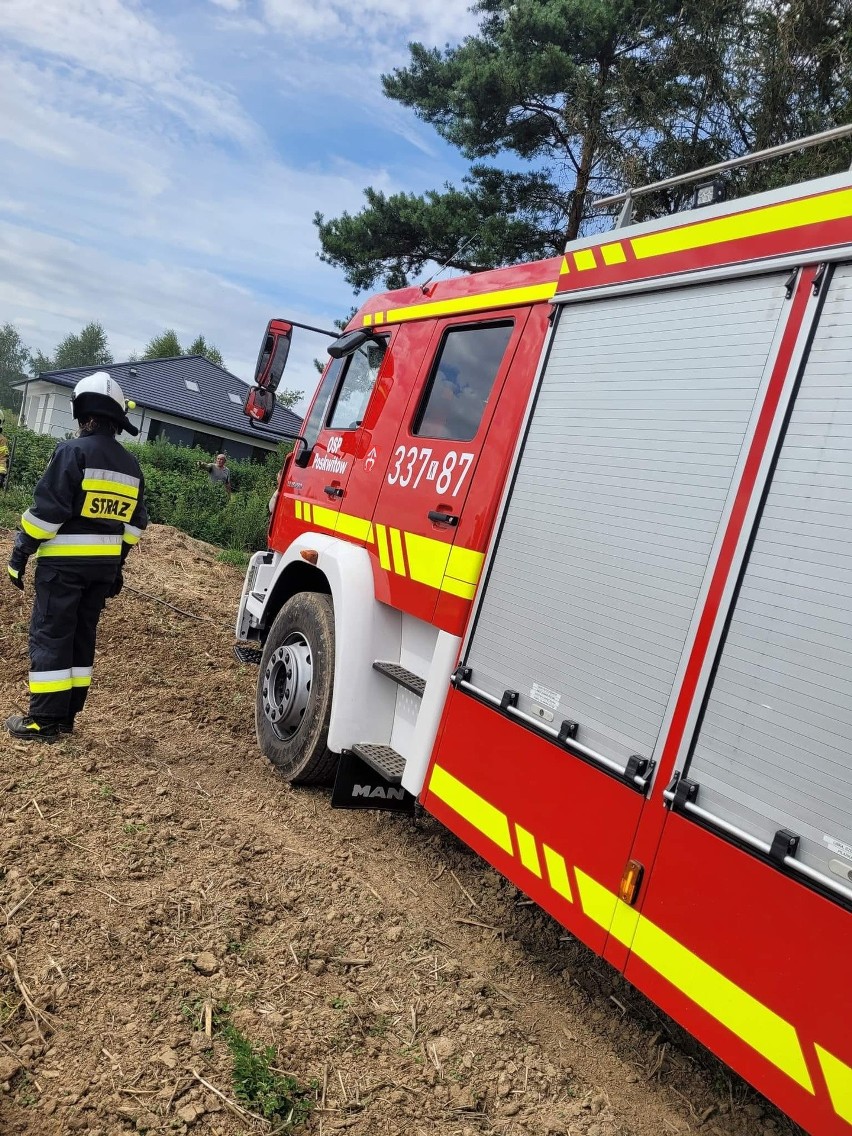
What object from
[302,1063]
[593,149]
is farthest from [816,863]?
[593,149]

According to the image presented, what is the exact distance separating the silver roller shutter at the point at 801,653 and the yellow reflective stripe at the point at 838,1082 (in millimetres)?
405

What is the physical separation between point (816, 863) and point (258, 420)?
4.53 meters

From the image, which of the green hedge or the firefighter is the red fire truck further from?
the green hedge

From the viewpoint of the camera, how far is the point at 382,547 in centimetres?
425

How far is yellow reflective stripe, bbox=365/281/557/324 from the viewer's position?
360cm

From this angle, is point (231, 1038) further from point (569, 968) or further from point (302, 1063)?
point (569, 968)

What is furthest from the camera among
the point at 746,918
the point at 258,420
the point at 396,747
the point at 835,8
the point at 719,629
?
the point at 835,8

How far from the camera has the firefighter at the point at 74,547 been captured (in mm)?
4461

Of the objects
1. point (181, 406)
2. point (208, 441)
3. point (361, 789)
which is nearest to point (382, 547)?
point (361, 789)

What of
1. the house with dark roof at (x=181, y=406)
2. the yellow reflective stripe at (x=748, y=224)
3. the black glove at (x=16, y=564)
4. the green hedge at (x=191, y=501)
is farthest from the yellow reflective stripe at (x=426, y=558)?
the house with dark roof at (x=181, y=406)

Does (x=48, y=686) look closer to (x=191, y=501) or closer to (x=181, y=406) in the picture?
(x=191, y=501)

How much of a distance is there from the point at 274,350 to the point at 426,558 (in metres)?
2.12

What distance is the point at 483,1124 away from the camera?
253cm

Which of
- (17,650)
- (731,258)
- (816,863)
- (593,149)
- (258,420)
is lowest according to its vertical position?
(17,650)
